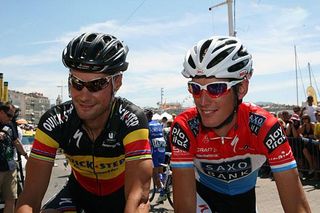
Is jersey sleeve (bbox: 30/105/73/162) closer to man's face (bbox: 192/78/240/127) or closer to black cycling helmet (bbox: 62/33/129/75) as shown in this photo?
black cycling helmet (bbox: 62/33/129/75)

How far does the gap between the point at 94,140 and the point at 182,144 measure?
0.68 metres

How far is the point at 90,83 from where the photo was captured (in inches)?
117

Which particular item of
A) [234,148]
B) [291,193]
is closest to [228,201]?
[234,148]

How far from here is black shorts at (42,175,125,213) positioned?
324 centimetres

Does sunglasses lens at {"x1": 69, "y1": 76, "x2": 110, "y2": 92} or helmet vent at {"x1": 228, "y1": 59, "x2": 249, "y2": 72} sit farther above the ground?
helmet vent at {"x1": 228, "y1": 59, "x2": 249, "y2": 72}

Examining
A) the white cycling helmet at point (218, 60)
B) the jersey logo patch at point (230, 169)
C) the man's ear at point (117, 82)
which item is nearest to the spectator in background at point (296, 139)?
the jersey logo patch at point (230, 169)

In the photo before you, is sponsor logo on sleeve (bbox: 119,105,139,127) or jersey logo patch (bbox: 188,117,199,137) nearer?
sponsor logo on sleeve (bbox: 119,105,139,127)

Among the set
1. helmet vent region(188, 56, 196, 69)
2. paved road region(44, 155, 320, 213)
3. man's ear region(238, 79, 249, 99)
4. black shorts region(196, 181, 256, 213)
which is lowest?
A: paved road region(44, 155, 320, 213)

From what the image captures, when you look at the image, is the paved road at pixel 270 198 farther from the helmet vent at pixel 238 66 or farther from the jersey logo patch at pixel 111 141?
the helmet vent at pixel 238 66

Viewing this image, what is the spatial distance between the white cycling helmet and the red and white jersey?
1.11ft

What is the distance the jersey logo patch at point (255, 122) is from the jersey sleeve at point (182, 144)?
1.50ft

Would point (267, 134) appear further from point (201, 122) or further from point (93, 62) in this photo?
point (93, 62)

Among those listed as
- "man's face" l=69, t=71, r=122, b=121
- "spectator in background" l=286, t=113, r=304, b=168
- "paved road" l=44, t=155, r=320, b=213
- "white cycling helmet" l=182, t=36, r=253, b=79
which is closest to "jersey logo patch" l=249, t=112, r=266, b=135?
"white cycling helmet" l=182, t=36, r=253, b=79

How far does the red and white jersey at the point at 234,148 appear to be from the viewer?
118 inches
